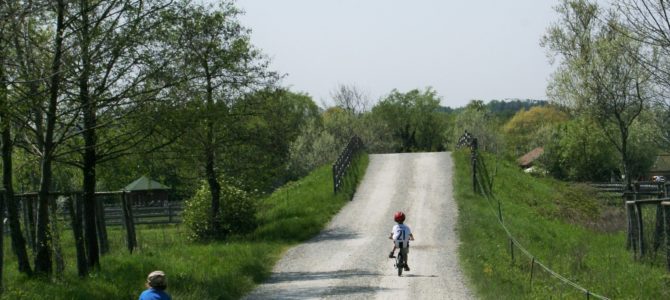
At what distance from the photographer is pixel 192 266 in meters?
16.7

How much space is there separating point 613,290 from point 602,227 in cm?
1604

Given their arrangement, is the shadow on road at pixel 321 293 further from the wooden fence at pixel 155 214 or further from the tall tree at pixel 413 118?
the tall tree at pixel 413 118

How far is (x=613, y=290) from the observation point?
47.4ft

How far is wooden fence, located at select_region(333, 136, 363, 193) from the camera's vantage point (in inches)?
1286

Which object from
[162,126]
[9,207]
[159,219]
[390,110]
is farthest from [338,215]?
[390,110]

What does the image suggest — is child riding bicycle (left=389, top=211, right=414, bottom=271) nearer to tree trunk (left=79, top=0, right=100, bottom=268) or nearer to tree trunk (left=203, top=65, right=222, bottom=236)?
tree trunk (left=79, top=0, right=100, bottom=268)

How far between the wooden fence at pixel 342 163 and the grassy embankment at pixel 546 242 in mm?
5111

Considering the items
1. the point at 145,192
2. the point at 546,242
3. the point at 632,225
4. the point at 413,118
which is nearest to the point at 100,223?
the point at 546,242

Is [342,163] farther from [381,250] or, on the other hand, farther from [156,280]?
[156,280]

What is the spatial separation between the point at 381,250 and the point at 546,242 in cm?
572

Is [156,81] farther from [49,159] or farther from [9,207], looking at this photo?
[9,207]

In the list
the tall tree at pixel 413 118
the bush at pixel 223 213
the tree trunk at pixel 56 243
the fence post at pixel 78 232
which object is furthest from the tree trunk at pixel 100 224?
the tall tree at pixel 413 118

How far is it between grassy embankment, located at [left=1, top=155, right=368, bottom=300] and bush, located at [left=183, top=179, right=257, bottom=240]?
0.70m

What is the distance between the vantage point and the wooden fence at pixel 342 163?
107ft
